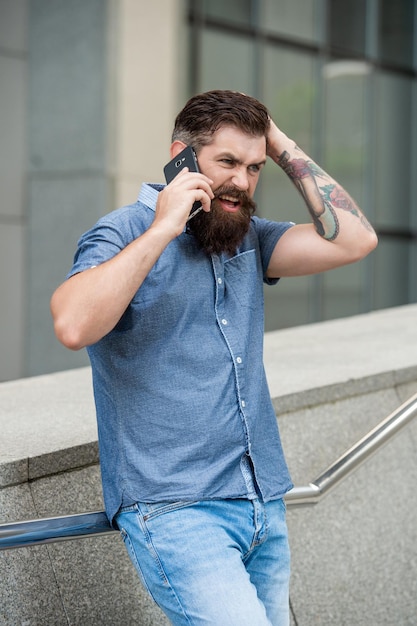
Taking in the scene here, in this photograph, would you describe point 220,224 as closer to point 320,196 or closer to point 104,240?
point 104,240

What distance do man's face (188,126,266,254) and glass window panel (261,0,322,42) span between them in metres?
12.0

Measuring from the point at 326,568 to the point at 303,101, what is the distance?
11.3 m

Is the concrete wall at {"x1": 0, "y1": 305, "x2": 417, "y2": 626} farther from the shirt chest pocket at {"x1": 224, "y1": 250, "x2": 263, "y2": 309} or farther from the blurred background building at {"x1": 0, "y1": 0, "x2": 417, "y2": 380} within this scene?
the blurred background building at {"x1": 0, "y1": 0, "x2": 417, "y2": 380}

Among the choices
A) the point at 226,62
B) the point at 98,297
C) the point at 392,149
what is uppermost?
the point at 226,62

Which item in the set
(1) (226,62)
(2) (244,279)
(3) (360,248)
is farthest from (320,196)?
(1) (226,62)

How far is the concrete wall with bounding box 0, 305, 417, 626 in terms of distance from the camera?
10.7ft

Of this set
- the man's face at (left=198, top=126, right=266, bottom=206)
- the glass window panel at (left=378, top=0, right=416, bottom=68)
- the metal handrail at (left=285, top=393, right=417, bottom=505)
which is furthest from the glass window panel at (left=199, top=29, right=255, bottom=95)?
the man's face at (left=198, top=126, right=266, bottom=206)

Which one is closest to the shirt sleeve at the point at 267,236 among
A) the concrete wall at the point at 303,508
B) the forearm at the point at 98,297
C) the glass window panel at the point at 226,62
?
the forearm at the point at 98,297

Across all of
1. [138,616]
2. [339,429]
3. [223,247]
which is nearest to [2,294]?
[339,429]

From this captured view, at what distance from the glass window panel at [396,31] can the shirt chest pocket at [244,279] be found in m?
14.3

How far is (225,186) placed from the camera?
9.02 ft

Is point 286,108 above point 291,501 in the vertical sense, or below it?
above

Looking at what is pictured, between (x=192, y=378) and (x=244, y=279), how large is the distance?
0.42 metres

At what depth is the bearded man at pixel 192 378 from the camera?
248cm
